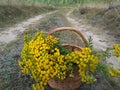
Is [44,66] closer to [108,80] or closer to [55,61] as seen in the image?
[55,61]

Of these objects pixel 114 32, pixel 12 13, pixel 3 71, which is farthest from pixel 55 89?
pixel 12 13

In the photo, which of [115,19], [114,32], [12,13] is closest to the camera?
[114,32]

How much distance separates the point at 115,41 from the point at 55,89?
5694 mm

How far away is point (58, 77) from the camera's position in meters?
3.17

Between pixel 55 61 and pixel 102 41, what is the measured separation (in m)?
6.08

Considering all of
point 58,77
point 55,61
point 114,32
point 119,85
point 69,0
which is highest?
point 69,0

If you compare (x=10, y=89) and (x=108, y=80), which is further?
(x=108, y=80)

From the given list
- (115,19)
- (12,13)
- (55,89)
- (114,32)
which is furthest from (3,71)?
(12,13)

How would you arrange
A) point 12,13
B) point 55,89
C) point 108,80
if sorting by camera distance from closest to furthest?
point 55,89 → point 108,80 → point 12,13

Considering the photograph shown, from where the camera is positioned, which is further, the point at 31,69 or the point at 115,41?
the point at 115,41

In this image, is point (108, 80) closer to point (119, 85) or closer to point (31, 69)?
point (119, 85)

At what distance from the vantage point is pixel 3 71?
4133 mm

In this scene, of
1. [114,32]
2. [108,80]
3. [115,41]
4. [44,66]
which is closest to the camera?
[44,66]

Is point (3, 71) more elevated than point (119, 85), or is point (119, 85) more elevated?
point (3, 71)
